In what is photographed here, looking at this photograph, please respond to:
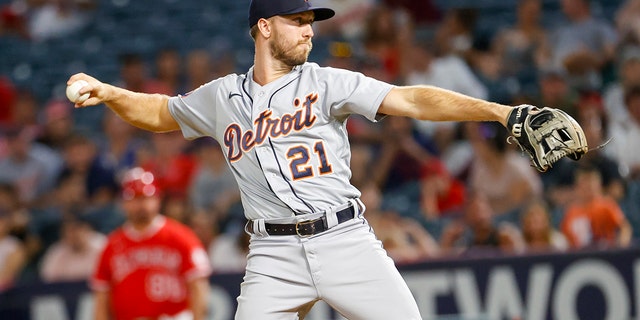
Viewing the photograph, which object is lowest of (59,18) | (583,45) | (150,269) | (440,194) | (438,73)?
(150,269)

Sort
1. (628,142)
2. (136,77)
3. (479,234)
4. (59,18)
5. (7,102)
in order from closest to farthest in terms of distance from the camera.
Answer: (479,234) → (628,142) → (136,77) → (7,102) → (59,18)

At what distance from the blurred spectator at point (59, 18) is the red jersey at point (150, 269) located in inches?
210

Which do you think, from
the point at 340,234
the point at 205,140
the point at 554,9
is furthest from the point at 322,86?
the point at 554,9

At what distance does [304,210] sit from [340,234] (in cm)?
17

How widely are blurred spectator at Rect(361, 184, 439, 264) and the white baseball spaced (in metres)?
3.58

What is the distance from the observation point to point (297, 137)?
408cm

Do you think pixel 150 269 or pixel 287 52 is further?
pixel 150 269

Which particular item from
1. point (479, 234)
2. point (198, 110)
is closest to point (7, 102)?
point (479, 234)

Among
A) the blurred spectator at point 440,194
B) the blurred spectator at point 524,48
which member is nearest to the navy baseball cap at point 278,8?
the blurred spectator at point 440,194

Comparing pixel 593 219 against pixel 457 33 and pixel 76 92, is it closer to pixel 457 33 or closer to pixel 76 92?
pixel 457 33

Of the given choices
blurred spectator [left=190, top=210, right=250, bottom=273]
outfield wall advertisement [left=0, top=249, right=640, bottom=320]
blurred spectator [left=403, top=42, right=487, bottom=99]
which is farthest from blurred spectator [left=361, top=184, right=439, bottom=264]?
blurred spectator [left=403, top=42, right=487, bottom=99]

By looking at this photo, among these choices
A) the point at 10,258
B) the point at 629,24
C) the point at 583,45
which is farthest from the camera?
the point at 583,45

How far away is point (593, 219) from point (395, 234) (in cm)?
139

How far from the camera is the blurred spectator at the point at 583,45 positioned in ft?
28.5
